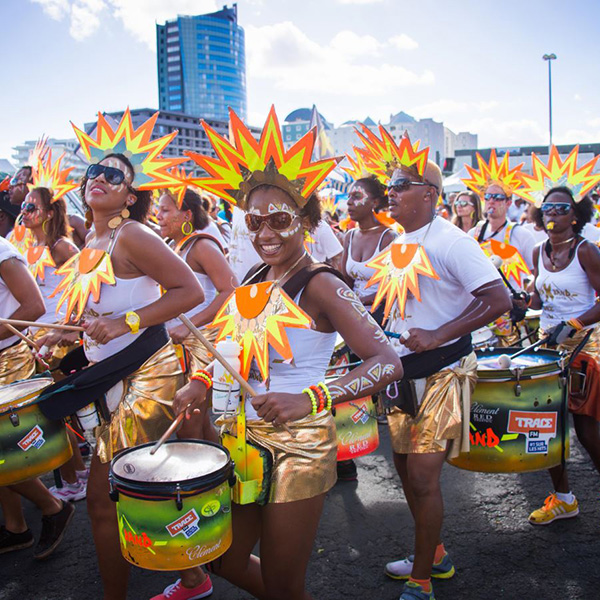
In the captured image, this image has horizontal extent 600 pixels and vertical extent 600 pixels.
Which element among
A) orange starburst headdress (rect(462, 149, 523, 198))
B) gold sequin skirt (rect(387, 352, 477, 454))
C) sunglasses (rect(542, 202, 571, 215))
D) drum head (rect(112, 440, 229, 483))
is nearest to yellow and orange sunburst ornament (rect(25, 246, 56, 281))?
drum head (rect(112, 440, 229, 483))

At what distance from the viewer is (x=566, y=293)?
4.50 meters

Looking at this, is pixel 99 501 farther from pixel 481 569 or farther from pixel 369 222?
pixel 369 222

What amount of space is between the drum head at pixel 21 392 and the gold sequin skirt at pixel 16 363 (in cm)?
33

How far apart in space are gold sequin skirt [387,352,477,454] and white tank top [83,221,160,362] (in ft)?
4.82

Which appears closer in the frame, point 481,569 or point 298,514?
point 298,514

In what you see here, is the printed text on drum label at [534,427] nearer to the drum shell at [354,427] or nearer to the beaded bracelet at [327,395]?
the drum shell at [354,427]

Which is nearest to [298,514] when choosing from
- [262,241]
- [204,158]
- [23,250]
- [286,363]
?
[286,363]

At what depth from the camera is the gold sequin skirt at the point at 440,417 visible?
318 cm

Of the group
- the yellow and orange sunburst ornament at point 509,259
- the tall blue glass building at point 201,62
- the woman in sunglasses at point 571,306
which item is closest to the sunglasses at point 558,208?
the woman in sunglasses at point 571,306

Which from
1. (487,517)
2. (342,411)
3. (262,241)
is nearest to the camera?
(262,241)

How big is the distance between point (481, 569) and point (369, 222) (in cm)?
328

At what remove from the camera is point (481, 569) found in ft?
11.7

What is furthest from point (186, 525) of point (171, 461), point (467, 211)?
point (467, 211)

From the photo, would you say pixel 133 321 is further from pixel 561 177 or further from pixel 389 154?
pixel 561 177
